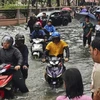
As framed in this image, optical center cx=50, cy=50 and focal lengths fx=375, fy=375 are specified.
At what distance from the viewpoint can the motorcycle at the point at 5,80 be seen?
7.77m

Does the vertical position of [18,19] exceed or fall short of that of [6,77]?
it falls short

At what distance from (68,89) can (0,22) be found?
3218cm

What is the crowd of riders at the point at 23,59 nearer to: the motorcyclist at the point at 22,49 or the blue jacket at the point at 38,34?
the motorcyclist at the point at 22,49

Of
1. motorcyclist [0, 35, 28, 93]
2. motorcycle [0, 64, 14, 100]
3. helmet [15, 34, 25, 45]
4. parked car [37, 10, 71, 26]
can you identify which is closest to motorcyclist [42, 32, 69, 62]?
helmet [15, 34, 25, 45]

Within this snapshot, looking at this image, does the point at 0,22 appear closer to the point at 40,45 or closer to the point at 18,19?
the point at 18,19

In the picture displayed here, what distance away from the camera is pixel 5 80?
7.78 meters

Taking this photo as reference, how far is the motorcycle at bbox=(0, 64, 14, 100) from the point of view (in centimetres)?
777

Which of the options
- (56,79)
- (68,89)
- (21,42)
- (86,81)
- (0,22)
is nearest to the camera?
(68,89)

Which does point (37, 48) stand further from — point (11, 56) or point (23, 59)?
point (11, 56)

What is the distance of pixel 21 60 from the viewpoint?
8.10m

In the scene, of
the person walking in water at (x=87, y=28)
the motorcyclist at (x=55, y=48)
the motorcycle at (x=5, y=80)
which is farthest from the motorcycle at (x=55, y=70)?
the person walking in water at (x=87, y=28)

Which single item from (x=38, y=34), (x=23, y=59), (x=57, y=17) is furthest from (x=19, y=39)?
(x=57, y=17)

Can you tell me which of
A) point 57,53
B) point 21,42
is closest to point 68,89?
point 21,42

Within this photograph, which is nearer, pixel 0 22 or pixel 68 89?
pixel 68 89
